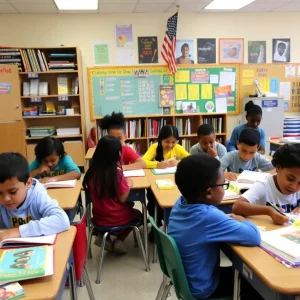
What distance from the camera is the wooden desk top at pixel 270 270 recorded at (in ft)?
3.54

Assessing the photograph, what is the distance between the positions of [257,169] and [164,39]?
3.59 m

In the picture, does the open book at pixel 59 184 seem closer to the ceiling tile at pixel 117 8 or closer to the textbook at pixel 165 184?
the textbook at pixel 165 184

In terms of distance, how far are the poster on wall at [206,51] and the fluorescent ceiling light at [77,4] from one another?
6.43 feet

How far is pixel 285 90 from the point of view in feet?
20.6

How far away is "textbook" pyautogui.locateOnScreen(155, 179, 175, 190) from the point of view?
97.4 inches

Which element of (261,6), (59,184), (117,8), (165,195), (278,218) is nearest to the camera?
(278,218)

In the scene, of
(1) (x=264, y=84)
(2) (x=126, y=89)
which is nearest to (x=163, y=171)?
(2) (x=126, y=89)

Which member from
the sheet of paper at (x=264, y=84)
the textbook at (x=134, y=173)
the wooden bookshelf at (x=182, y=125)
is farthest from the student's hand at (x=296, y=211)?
the sheet of paper at (x=264, y=84)

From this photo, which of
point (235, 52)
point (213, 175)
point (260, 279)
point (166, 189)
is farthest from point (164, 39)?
point (260, 279)

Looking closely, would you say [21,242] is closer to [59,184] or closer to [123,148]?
[59,184]

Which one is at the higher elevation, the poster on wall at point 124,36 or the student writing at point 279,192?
the poster on wall at point 124,36

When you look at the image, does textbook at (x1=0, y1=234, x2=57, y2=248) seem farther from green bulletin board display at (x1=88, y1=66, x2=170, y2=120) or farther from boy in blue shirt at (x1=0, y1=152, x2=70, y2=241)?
green bulletin board display at (x1=88, y1=66, x2=170, y2=120)

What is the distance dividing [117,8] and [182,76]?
162cm

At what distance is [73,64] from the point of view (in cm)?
543
